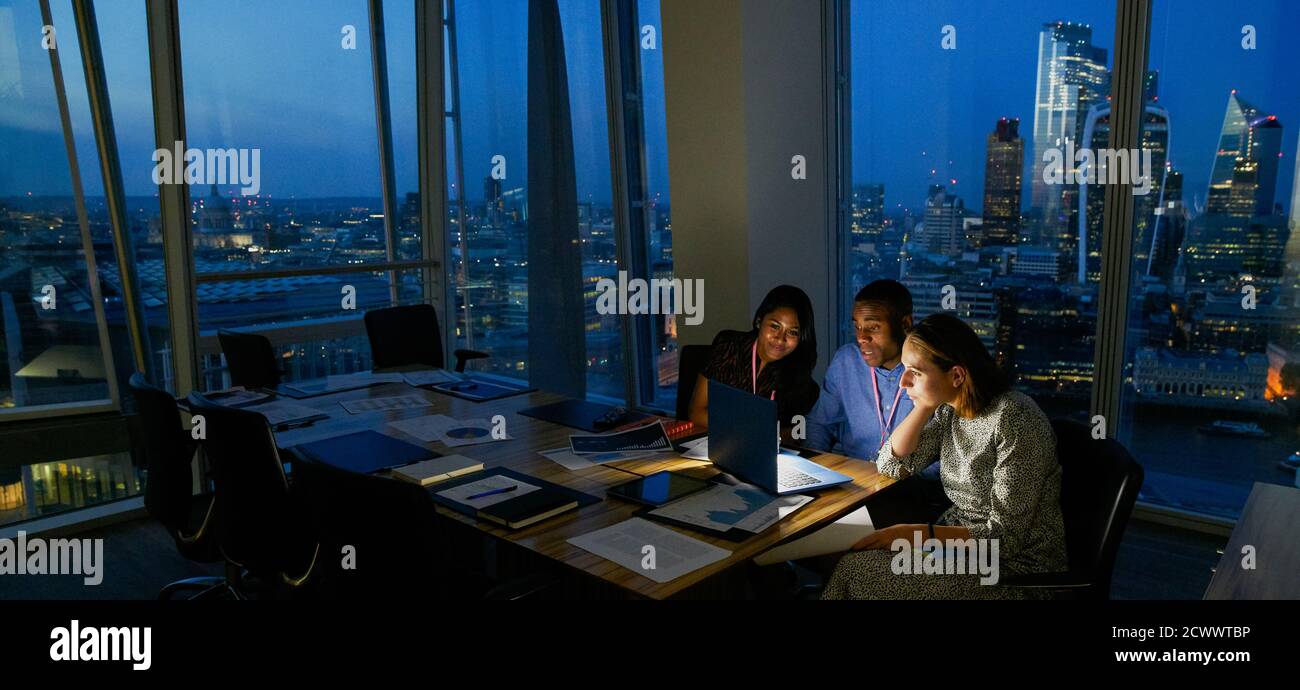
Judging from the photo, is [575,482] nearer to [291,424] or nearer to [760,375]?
[760,375]

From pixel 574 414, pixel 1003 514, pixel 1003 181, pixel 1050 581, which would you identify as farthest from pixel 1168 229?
pixel 574 414

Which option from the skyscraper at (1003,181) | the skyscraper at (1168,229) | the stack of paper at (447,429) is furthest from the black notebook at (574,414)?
the skyscraper at (1168,229)

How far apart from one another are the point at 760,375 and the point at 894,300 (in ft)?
1.96

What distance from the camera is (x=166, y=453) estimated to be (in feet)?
9.66

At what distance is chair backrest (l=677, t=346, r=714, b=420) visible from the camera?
12.0 ft

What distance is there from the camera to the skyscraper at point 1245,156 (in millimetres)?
3463

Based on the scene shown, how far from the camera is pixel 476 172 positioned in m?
6.11

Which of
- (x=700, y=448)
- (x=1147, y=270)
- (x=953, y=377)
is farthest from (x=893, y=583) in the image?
(x=1147, y=270)

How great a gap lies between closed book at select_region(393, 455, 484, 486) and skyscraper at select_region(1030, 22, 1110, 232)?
2.86 m

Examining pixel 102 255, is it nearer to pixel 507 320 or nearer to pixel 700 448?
pixel 507 320

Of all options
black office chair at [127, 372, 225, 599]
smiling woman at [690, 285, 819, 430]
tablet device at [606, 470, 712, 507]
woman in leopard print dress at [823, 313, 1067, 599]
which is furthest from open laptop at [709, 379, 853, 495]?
black office chair at [127, 372, 225, 599]

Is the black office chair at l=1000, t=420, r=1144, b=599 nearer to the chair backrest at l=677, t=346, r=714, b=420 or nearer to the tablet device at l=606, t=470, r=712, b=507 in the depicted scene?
the tablet device at l=606, t=470, r=712, b=507

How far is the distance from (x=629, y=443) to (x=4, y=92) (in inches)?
143

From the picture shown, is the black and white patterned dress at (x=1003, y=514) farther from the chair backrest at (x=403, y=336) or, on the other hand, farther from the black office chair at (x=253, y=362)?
the chair backrest at (x=403, y=336)
